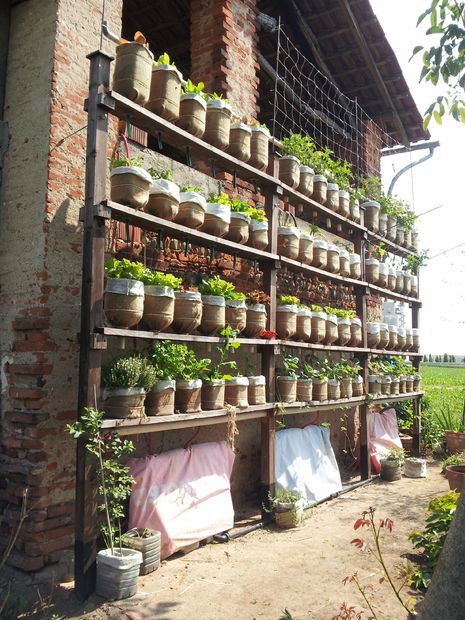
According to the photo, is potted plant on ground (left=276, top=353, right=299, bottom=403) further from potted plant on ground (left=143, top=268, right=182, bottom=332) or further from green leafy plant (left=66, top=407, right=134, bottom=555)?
green leafy plant (left=66, top=407, right=134, bottom=555)

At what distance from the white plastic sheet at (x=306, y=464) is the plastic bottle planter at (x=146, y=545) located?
6.46ft

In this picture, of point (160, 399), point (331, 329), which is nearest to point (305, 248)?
point (331, 329)

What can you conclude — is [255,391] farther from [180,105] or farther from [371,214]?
[371,214]

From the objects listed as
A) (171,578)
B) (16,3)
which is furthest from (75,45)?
(171,578)

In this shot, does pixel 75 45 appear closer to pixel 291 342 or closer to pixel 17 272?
pixel 17 272

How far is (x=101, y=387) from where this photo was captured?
3.75 meters

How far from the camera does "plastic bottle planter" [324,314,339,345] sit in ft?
20.5

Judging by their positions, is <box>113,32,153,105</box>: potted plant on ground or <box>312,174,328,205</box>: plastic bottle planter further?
<box>312,174,328,205</box>: plastic bottle planter

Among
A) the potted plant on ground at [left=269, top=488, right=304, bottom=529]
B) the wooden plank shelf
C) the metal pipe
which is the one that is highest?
the wooden plank shelf

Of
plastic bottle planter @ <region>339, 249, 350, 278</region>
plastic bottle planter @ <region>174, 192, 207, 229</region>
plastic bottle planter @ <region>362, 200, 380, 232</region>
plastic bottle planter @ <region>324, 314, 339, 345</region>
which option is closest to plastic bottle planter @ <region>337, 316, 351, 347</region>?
plastic bottle planter @ <region>324, 314, 339, 345</region>

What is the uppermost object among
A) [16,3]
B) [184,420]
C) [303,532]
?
[16,3]

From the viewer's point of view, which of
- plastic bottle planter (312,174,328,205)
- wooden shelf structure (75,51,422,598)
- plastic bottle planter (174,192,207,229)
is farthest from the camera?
plastic bottle planter (312,174,328,205)

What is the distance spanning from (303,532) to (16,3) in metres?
5.34

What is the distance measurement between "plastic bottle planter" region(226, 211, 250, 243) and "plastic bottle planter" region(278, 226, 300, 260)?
2.82 ft
